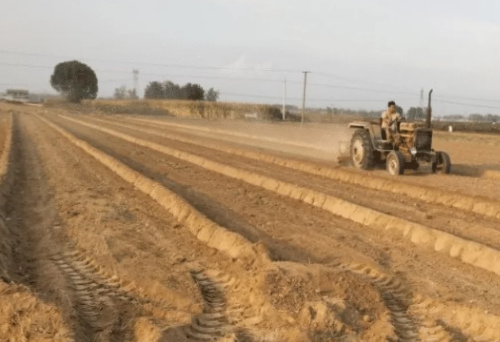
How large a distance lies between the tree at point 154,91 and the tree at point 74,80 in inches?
505

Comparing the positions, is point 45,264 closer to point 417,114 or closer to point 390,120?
point 390,120

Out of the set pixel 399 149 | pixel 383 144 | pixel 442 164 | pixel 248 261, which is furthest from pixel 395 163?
pixel 248 261

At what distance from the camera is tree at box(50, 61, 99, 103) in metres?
99.4

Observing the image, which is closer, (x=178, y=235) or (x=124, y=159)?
(x=178, y=235)

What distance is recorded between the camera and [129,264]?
600 centimetres

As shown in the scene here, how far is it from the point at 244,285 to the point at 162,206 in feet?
13.3

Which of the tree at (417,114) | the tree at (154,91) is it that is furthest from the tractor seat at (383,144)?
the tree at (154,91)

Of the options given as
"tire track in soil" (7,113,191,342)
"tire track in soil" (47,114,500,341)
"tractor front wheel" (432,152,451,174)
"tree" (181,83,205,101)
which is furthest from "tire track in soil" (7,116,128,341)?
"tree" (181,83,205,101)

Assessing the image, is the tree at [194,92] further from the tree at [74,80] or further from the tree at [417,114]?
the tree at [417,114]

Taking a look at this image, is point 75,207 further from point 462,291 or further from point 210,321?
point 462,291

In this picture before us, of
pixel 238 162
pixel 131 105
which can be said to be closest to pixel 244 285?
pixel 238 162

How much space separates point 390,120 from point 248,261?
28.5 ft

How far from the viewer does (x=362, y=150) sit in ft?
47.3

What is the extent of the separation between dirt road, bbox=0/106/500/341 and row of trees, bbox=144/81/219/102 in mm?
79417
